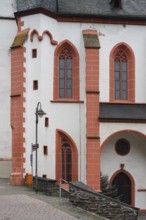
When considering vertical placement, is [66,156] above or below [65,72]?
below

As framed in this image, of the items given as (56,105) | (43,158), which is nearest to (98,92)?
(56,105)

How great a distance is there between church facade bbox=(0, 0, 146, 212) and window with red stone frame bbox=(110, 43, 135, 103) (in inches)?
2.4

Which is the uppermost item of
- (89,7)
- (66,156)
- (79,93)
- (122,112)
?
(89,7)

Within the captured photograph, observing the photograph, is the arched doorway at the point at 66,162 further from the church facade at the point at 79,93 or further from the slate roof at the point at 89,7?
the slate roof at the point at 89,7

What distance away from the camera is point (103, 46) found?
34.3 m

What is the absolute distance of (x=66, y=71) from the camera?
33.9m

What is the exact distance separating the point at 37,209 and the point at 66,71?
1550 centimetres

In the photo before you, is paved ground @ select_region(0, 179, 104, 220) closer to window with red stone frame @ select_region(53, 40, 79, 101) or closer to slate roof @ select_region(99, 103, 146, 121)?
slate roof @ select_region(99, 103, 146, 121)

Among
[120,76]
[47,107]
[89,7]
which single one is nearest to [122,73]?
[120,76]

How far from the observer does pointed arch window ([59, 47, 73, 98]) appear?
3372 centimetres

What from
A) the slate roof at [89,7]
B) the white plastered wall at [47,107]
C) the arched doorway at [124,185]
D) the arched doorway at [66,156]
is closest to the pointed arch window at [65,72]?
the white plastered wall at [47,107]

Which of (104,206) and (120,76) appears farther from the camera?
(120,76)

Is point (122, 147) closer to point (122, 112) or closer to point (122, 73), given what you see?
point (122, 112)

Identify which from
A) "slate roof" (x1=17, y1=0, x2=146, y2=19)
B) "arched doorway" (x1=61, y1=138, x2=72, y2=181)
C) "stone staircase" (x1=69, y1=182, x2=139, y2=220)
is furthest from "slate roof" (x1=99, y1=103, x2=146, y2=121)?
"stone staircase" (x1=69, y1=182, x2=139, y2=220)
